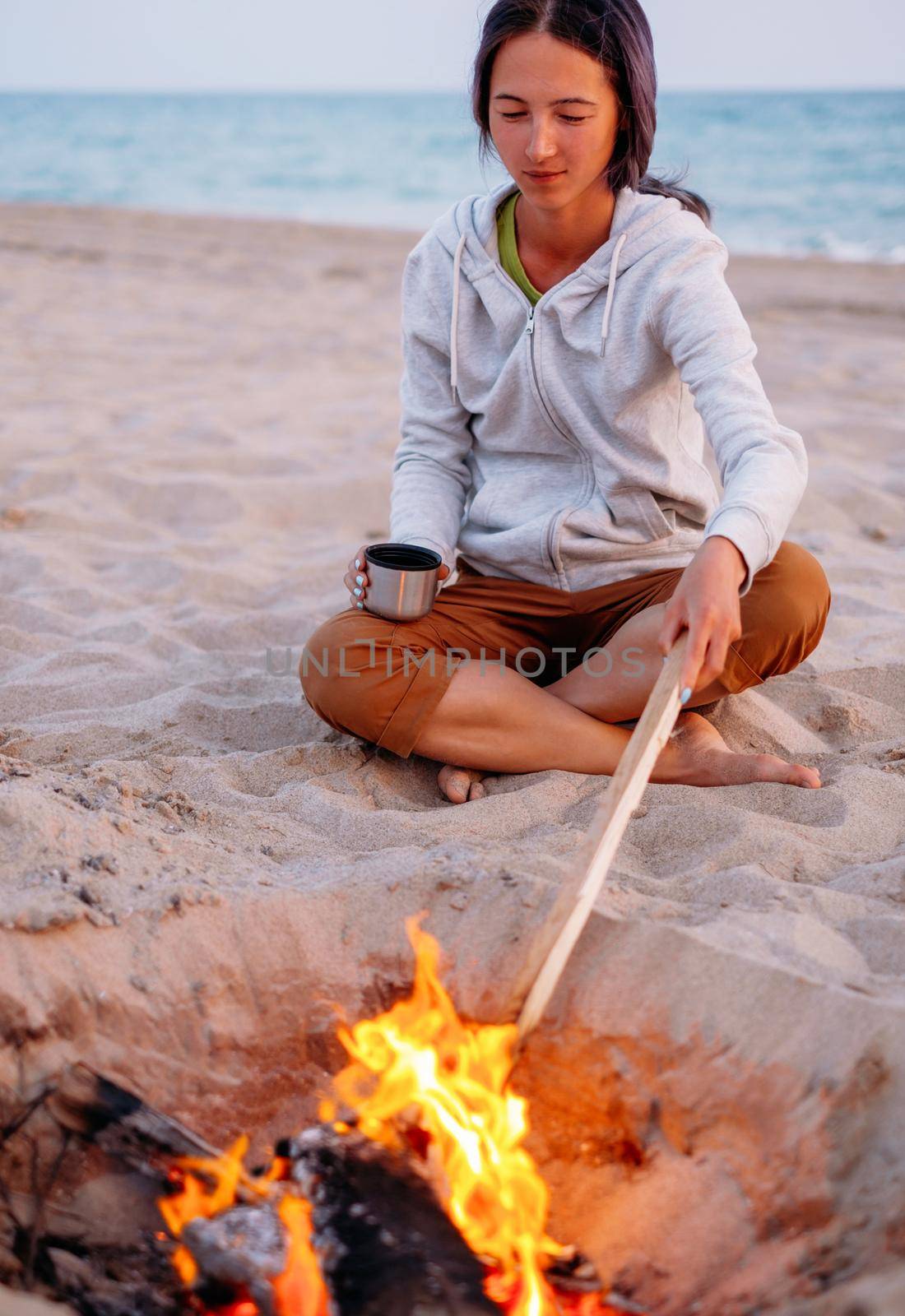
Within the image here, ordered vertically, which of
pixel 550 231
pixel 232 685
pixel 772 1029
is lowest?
pixel 232 685

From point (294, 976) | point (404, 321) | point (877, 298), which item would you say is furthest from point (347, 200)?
point (294, 976)

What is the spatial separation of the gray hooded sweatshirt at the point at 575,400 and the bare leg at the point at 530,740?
28 cm

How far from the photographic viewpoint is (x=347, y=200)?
18.8 meters

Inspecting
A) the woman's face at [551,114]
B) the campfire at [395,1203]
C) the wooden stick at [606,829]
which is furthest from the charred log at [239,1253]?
the woman's face at [551,114]

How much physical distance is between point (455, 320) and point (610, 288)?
0.35m

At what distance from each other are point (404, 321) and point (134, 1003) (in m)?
1.51

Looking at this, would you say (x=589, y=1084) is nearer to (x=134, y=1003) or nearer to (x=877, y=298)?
(x=134, y=1003)

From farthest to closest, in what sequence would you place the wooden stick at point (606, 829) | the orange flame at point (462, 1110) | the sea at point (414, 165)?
1. the sea at point (414, 165)
2. the wooden stick at point (606, 829)
3. the orange flame at point (462, 1110)

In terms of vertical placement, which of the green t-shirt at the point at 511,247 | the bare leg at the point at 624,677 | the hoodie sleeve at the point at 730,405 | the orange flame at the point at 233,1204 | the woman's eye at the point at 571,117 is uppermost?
the woman's eye at the point at 571,117

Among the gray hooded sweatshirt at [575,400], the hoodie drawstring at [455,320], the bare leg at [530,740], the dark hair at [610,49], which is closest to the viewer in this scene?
the dark hair at [610,49]

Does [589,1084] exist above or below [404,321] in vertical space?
below

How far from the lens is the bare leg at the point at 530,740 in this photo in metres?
2.12

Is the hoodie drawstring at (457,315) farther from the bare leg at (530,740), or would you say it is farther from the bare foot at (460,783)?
the bare foot at (460,783)

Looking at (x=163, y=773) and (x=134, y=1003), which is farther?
(x=163, y=773)
